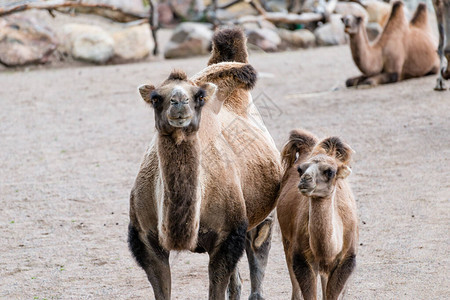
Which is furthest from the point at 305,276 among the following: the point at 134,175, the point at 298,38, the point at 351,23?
the point at 298,38

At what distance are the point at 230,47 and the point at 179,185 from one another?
2.24m

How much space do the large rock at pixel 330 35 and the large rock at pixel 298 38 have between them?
174 millimetres

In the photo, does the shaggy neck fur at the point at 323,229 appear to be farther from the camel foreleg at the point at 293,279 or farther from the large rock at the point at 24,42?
the large rock at the point at 24,42

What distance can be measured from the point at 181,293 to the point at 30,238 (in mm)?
1933

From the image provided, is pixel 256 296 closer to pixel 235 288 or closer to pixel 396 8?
pixel 235 288

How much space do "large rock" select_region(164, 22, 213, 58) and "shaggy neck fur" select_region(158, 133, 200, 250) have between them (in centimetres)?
1372

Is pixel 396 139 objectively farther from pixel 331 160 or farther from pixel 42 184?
pixel 331 160

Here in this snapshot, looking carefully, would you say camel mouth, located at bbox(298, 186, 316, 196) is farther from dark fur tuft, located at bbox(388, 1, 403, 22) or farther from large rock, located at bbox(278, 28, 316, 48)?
large rock, located at bbox(278, 28, 316, 48)

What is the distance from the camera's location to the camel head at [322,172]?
4.49 meters

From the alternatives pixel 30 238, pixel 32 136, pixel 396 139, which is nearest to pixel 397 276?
pixel 30 238

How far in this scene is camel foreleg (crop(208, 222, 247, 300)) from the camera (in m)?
4.55

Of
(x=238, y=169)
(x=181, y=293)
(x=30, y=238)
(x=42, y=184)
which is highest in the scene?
(x=238, y=169)

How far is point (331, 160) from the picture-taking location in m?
4.73

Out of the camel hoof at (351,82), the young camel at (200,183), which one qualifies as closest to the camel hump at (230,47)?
the young camel at (200,183)
